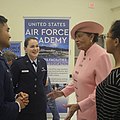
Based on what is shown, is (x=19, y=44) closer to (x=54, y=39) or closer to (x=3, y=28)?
(x=54, y=39)

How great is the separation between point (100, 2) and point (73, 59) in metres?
1.58

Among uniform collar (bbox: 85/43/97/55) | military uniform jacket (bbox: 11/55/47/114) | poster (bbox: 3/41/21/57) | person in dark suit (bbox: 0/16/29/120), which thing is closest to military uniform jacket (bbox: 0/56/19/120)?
person in dark suit (bbox: 0/16/29/120)

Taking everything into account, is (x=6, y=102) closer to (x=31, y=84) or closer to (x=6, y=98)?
(x=6, y=98)

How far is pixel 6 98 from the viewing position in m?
1.85

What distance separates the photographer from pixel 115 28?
64.0 inches

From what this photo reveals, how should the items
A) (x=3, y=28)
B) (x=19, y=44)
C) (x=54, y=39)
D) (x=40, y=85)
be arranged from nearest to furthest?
(x=3, y=28)
(x=40, y=85)
(x=54, y=39)
(x=19, y=44)

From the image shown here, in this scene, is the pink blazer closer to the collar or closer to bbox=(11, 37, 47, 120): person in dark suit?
the collar

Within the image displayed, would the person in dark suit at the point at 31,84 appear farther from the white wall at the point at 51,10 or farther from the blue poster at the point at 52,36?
the white wall at the point at 51,10

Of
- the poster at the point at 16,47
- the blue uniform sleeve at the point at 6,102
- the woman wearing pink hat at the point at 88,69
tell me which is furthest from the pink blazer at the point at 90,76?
the poster at the point at 16,47

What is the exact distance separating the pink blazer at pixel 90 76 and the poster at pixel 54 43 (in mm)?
2848

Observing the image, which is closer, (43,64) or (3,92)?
(3,92)

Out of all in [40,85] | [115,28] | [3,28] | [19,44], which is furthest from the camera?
[19,44]

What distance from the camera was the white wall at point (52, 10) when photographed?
6.27m

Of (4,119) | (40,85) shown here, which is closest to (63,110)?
(40,85)
